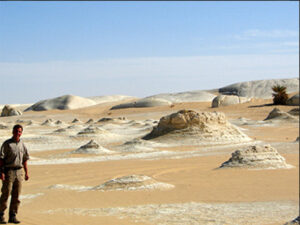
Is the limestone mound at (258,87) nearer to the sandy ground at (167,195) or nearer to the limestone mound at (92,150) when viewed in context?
the limestone mound at (92,150)

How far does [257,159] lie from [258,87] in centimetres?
7727

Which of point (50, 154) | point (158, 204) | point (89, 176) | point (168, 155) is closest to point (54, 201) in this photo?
point (158, 204)

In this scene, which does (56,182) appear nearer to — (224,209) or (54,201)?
(54,201)

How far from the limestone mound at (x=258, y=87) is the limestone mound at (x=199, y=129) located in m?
60.4

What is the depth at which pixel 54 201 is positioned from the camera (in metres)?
Answer: 9.59

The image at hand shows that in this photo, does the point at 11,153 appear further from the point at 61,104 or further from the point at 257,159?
the point at 61,104

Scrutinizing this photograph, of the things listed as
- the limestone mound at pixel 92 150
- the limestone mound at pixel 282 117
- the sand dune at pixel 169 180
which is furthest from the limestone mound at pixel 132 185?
the limestone mound at pixel 282 117

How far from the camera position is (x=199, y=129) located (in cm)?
2325

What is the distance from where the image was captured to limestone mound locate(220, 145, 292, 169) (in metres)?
13.3

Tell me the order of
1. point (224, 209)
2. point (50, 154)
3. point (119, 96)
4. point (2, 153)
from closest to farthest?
1. point (2, 153)
2. point (224, 209)
3. point (50, 154)
4. point (119, 96)

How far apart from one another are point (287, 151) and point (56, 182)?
9.43 m

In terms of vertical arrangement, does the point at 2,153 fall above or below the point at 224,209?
above

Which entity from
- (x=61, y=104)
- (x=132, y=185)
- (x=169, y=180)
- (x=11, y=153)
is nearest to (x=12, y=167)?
(x=11, y=153)

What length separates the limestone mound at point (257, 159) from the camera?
13.3 metres
